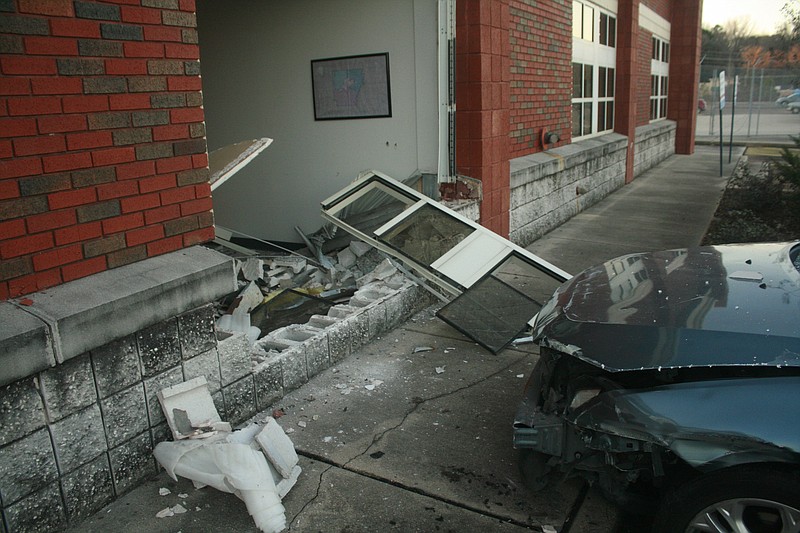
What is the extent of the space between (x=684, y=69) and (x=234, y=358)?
20.4 meters

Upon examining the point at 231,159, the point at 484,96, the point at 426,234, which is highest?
the point at 484,96

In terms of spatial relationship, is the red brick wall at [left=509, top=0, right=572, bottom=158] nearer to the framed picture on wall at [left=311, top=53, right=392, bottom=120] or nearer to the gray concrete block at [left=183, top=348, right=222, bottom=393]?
the framed picture on wall at [left=311, top=53, right=392, bottom=120]

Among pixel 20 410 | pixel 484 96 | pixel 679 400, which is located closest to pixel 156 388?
pixel 20 410

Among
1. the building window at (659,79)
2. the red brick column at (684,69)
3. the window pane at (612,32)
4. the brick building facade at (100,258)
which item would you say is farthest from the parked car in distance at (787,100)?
the brick building facade at (100,258)

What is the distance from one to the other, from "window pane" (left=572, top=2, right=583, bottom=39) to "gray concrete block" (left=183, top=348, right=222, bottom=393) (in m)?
9.28

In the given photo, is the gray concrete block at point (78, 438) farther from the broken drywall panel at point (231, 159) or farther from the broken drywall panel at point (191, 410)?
the broken drywall panel at point (231, 159)

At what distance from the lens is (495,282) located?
217 inches

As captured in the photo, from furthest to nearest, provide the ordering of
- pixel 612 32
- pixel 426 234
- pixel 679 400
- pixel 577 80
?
pixel 612 32 < pixel 577 80 < pixel 426 234 < pixel 679 400

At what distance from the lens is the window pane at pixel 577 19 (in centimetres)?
1067

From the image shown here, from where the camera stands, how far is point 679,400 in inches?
99.2

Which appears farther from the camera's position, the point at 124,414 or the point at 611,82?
the point at 611,82

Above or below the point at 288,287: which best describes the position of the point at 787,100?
above

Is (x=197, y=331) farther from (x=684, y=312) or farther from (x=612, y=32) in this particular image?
(x=612, y=32)

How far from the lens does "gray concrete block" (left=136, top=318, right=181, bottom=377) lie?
10.6ft
